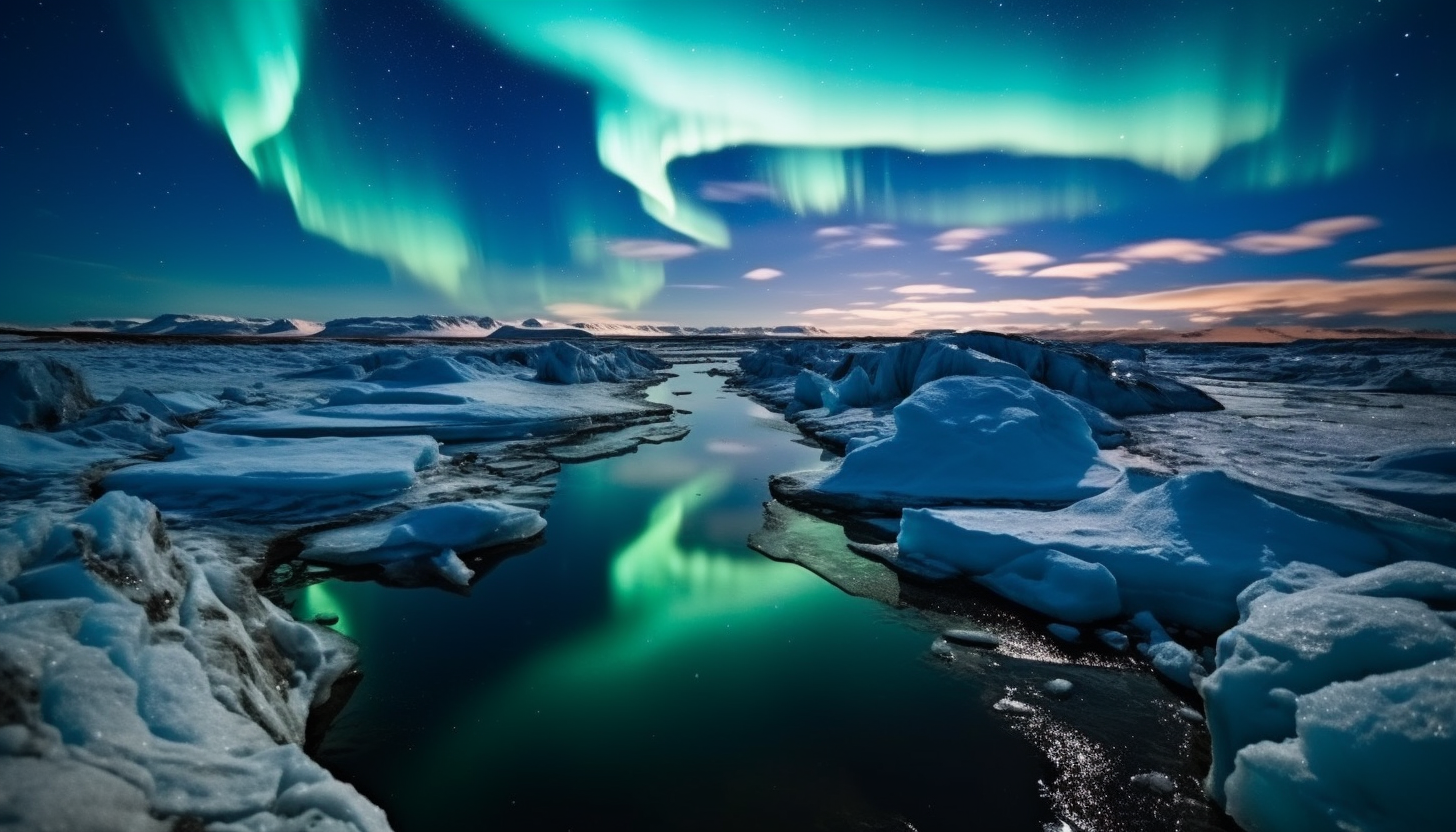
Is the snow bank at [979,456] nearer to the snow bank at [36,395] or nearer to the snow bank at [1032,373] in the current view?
the snow bank at [1032,373]

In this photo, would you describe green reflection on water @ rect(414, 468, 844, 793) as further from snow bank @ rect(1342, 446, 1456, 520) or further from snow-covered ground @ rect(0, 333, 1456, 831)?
snow bank @ rect(1342, 446, 1456, 520)

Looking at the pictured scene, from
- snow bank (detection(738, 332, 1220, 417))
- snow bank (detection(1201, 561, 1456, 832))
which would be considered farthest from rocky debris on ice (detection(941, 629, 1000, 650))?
snow bank (detection(738, 332, 1220, 417))

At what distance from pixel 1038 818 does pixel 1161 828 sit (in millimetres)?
590

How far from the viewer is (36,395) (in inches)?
449

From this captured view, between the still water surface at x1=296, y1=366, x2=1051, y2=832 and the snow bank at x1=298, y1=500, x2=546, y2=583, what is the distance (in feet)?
1.68

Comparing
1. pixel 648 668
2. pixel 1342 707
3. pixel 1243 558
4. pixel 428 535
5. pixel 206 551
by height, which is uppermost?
pixel 206 551

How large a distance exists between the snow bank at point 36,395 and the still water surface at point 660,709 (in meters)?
10.4

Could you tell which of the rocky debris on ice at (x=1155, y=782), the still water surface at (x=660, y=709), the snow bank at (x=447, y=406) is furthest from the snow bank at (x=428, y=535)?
the snow bank at (x=447, y=406)

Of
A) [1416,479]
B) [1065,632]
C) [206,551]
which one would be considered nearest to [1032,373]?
[1416,479]

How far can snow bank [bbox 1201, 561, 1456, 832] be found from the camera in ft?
8.57

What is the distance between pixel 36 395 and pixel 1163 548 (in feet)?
59.9

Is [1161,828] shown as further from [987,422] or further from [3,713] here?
[987,422]

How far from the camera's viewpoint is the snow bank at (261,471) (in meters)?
8.10

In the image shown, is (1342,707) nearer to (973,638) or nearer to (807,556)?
(973,638)
